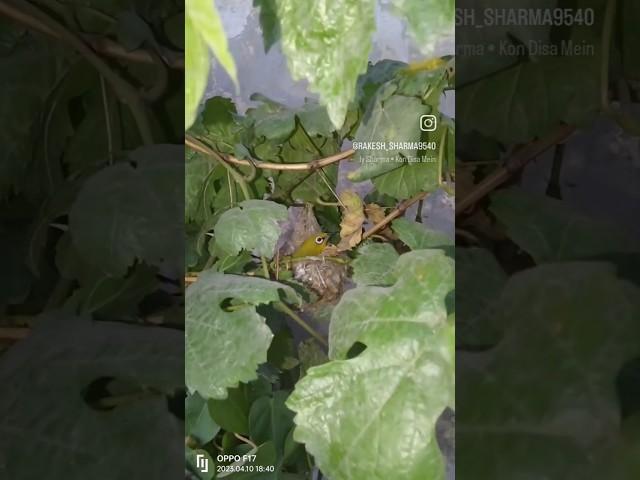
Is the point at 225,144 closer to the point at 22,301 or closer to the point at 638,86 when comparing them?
the point at 22,301

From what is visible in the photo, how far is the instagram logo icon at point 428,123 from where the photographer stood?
548mm

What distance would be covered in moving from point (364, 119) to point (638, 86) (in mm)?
203

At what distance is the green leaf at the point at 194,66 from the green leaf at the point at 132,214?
0.14ft

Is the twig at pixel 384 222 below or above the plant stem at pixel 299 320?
above

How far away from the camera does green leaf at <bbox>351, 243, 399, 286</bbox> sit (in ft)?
1.82

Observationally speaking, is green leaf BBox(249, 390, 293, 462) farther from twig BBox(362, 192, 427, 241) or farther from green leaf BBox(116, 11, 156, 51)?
green leaf BBox(116, 11, 156, 51)

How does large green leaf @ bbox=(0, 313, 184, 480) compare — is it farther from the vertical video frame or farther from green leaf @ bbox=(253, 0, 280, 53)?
green leaf @ bbox=(253, 0, 280, 53)

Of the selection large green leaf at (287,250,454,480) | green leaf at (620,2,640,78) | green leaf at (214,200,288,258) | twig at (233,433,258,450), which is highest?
green leaf at (620,2,640,78)

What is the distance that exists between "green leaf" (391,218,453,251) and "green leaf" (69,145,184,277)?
0.17 metres

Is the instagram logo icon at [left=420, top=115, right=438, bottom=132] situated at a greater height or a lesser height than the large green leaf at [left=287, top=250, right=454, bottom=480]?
greater

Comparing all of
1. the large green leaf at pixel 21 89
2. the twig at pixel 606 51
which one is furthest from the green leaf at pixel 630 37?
the large green leaf at pixel 21 89

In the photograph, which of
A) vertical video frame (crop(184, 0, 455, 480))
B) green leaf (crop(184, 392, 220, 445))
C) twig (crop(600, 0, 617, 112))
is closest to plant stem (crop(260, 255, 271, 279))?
vertical video frame (crop(184, 0, 455, 480))

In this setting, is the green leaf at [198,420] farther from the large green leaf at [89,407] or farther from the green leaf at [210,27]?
the green leaf at [210,27]

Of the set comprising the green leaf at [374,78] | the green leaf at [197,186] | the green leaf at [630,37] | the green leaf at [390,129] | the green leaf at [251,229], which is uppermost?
the green leaf at [630,37]
